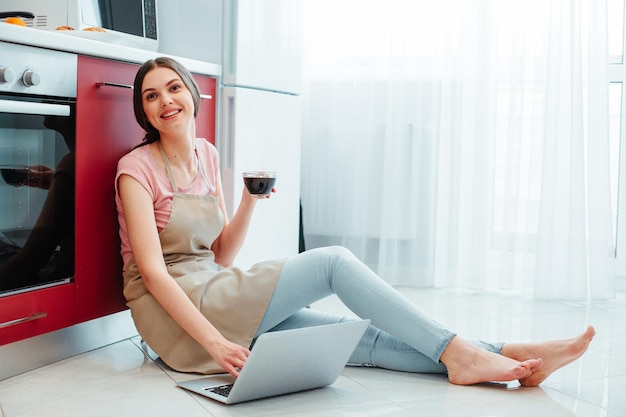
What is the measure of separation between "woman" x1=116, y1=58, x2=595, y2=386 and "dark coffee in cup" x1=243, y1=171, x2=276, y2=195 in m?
0.10

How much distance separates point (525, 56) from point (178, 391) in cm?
217

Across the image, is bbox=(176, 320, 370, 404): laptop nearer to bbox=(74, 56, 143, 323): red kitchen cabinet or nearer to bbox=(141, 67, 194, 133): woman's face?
bbox=(74, 56, 143, 323): red kitchen cabinet

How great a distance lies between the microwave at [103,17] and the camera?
267 centimetres

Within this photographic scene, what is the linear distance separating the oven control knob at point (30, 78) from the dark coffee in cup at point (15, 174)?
21 centimetres

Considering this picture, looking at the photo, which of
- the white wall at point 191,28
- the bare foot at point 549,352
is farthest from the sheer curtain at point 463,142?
the bare foot at point 549,352

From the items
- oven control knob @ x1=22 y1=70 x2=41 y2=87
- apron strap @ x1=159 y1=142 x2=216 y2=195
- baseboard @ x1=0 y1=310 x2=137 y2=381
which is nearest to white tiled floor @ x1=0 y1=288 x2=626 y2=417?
baseboard @ x1=0 y1=310 x2=137 y2=381

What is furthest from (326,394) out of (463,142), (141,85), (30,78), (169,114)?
(463,142)

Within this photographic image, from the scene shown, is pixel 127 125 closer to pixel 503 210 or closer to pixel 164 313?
pixel 164 313

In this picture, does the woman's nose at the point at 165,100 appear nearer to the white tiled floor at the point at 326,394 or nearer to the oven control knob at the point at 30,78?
the oven control knob at the point at 30,78

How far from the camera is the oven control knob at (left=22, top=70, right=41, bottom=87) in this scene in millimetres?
2119

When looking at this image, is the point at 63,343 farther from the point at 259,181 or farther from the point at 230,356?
the point at 259,181

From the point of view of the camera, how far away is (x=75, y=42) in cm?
227

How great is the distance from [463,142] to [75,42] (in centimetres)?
191

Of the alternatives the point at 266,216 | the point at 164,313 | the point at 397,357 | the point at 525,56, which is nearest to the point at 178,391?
the point at 164,313
